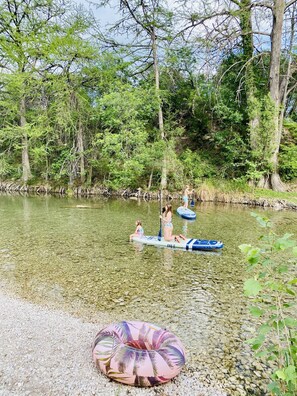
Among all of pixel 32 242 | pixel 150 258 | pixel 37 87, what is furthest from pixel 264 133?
pixel 37 87

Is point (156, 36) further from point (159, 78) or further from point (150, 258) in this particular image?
point (150, 258)

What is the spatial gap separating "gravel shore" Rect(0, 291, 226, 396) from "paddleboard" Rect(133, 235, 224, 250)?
178 inches

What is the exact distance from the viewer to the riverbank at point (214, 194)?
17.4 meters

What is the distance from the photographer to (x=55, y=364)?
367 centimetres

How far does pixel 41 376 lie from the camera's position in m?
3.45

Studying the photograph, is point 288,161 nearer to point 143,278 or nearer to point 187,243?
point 187,243

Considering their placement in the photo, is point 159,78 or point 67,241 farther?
point 159,78

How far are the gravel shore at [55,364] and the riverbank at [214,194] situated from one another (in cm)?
1489

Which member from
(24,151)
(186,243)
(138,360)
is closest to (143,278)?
(186,243)

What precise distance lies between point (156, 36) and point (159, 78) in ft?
9.55

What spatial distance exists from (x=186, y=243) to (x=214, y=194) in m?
10.6

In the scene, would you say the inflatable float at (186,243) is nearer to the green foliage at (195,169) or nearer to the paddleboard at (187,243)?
the paddleboard at (187,243)

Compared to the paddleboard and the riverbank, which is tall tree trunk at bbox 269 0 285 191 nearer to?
the riverbank

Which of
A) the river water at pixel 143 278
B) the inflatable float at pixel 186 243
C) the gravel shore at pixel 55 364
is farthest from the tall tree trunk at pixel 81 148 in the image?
the gravel shore at pixel 55 364
